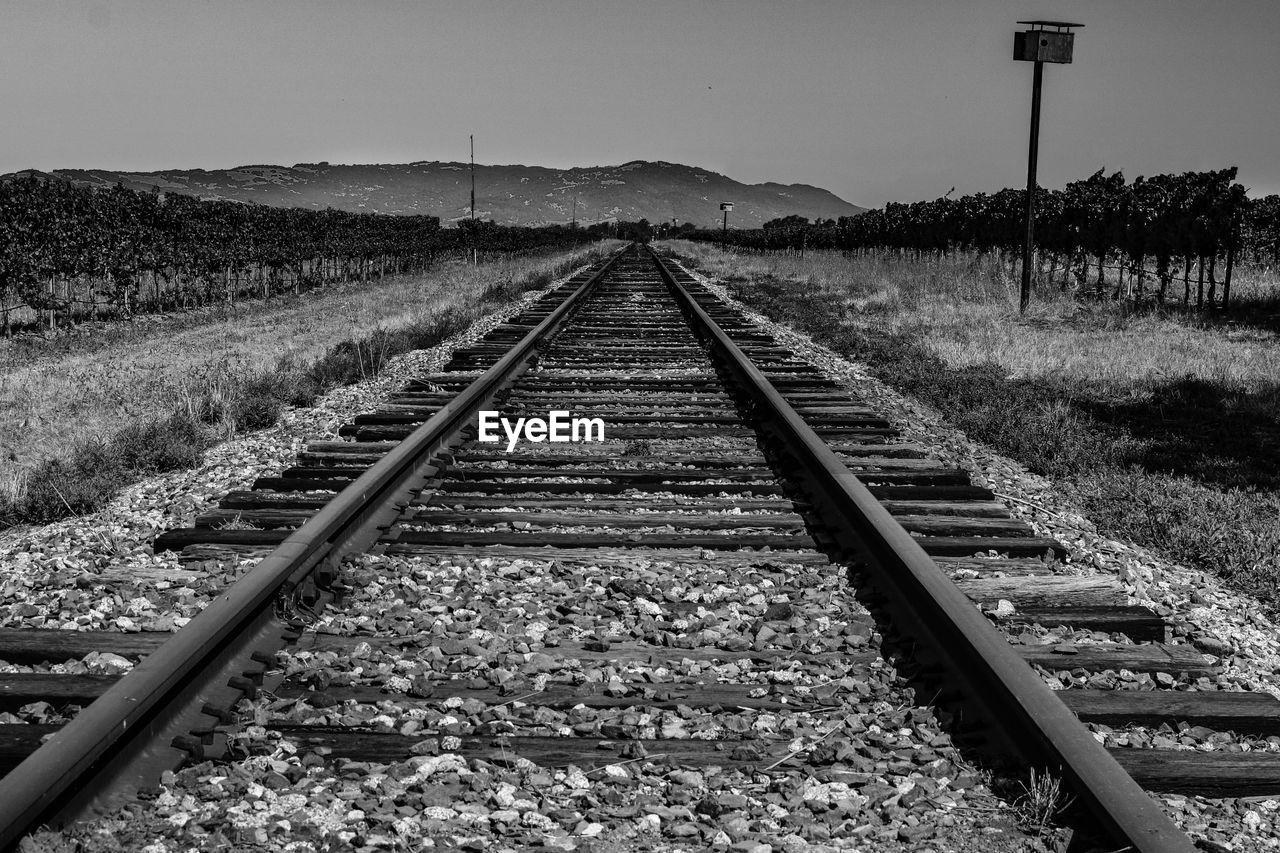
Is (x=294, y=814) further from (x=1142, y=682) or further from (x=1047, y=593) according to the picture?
(x=1047, y=593)

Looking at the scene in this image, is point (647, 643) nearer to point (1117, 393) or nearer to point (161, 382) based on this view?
point (1117, 393)

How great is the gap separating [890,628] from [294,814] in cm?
199

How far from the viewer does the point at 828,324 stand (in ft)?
48.9

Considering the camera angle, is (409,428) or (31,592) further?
(409,428)

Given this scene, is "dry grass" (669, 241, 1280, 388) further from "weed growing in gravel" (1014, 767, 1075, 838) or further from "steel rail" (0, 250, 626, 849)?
"weed growing in gravel" (1014, 767, 1075, 838)

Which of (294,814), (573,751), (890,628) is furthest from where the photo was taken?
(890,628)

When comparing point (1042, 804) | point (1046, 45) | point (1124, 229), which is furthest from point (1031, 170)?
point (1042, 804)

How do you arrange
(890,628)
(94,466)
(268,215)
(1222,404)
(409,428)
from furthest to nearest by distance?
(268,215), (1222,404), (409,428), (94,466), (890,628)

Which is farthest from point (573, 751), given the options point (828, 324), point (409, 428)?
point (828, 324)

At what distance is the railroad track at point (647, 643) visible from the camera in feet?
8.25

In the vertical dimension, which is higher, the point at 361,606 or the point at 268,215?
the point at 268,215

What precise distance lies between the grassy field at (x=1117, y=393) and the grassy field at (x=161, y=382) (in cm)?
537

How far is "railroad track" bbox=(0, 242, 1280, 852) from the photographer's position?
2514mm

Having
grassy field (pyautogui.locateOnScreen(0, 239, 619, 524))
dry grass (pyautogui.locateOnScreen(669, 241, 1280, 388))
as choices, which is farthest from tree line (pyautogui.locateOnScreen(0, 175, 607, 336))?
dry grass (pyautogui.locateOnScreen(669, 241, 1280, 388))
